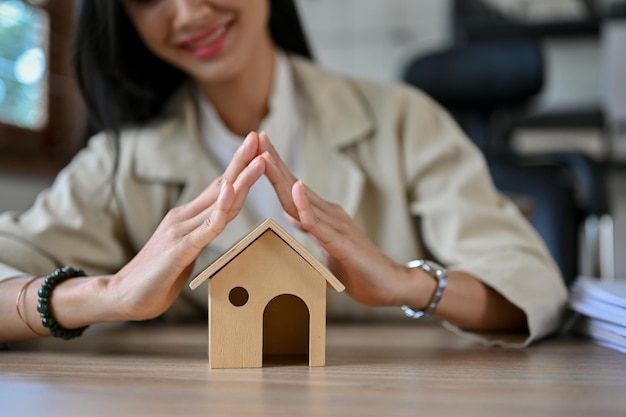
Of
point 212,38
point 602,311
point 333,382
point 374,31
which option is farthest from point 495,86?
point 374,31

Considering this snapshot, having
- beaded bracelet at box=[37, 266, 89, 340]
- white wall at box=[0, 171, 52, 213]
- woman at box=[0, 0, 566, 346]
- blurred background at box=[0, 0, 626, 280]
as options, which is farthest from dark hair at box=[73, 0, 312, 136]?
white wall at box=[0, 171, 52, 213]

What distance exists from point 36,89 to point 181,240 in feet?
6.40

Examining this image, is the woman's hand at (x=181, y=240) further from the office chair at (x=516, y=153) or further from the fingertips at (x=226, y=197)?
the office chair at (x=516, y=153)

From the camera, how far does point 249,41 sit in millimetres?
1251

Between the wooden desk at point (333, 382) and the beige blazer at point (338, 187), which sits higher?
the beige blazer at point (338, 187)

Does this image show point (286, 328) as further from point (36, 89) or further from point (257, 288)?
point (36, 89)

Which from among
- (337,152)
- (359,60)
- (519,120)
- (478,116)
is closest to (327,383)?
(337,152)

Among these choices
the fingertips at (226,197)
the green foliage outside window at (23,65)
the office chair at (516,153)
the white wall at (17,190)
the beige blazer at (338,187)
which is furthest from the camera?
the green foliage outside window at (23,65)

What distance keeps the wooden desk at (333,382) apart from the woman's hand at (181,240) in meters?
0.06

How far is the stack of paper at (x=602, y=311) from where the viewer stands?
0.85 metres

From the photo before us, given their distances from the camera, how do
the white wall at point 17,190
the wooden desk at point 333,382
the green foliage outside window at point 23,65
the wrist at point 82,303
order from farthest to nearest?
the green foliage outside window at point 23,65
the white wall at point 17,190
the wrist at point 82,303
the wooden desk at point 333,382

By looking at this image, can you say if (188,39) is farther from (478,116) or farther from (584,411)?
(478,116)

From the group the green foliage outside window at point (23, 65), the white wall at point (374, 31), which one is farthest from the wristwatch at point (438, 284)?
the white wall at point (374, 31)

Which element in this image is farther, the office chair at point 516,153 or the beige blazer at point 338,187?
the office chair at point 516,153
